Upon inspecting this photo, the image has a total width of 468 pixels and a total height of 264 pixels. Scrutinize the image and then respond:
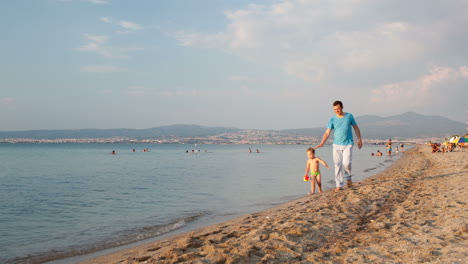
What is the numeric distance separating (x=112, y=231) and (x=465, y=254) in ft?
23.3

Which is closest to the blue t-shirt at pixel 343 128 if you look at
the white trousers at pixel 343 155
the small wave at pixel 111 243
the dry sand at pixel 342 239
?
the white trousers at pixel 343 155

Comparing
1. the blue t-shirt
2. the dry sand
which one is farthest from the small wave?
the blue t-shirt

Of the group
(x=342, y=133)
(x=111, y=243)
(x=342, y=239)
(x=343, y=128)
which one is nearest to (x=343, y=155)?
(x=342, y=133)

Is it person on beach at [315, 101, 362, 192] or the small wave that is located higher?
person on beach at [315, 101, 362, 192]

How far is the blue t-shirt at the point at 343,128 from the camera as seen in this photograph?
924cm

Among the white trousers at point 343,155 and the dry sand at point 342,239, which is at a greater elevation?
the white trousers at point 343,155

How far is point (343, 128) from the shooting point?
927 centimetres

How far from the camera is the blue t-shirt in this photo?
30.3ft

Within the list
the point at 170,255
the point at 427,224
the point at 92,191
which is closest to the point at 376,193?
the point at 427,224

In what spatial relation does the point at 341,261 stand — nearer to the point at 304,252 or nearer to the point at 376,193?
the point at 304,252

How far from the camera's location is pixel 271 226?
6.19 meters

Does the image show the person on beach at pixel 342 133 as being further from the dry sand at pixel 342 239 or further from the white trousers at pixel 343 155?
the dry sand at pixel 342 239

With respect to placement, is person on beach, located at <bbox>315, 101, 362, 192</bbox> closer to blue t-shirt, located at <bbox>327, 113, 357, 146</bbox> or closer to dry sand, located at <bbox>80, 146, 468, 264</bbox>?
blue t-shirt, located at <bbox>327, 113, 357, 146</bbox>

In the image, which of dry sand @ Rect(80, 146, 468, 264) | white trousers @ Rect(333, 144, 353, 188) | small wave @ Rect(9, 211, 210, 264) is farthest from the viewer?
white trousers @ Rect(333, 144, 353, 188)
